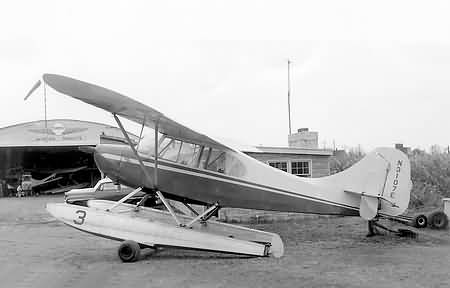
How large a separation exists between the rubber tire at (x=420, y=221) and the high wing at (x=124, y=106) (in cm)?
612

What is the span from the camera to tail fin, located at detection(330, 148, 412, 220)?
32.7 feet

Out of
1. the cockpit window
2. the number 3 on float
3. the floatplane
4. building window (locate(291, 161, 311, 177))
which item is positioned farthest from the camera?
building window (locate(291, 161, 311, 177))

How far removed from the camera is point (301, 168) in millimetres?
16547

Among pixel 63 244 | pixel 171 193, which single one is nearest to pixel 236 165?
pixel 171 193

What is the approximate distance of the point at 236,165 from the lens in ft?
32.3

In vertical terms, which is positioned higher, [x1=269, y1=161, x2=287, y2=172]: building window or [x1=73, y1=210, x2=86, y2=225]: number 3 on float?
[x1=269, y1=161, x2=287, y2=172]: building window

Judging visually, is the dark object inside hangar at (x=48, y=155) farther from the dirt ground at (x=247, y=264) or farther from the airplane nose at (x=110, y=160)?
the dirt ground at (x=247, y=264)

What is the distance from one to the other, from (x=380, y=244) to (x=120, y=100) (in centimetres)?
601

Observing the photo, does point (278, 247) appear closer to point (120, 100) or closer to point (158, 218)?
point (158, 218)

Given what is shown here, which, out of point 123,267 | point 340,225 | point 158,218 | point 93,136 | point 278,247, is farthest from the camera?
point 93,136

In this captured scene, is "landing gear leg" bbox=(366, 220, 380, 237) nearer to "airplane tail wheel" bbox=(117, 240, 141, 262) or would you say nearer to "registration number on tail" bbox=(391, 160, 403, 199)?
"registration number on tail" bbox=(391, 160, 403, 199)

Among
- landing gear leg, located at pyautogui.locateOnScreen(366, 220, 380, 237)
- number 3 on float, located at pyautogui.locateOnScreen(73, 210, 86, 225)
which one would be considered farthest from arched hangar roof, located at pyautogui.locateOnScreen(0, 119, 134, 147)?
landing gear leg, located at pyautogui.locateOnScreen(366, 220, 380, 237)

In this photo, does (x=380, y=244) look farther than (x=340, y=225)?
A: No

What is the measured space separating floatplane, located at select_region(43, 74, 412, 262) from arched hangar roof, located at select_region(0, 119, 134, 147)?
24.2 m
